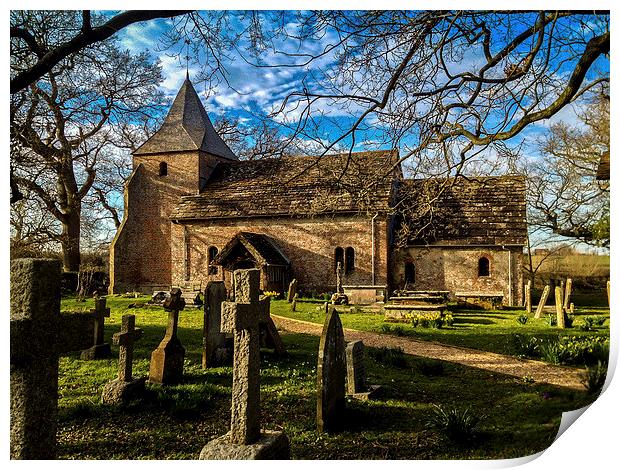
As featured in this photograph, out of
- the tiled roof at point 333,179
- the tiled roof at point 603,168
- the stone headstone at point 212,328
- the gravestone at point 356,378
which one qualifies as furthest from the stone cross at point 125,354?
the tiled roof at point 603,168

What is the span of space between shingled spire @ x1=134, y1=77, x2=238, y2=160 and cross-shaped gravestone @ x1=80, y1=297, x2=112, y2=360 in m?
1.32

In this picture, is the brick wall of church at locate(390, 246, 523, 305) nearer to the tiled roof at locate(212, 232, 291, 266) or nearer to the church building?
the church building

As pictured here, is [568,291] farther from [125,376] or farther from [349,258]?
[349,258]

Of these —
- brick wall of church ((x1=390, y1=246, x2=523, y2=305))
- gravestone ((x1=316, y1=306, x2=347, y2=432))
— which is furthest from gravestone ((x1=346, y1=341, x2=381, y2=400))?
brick wall of church ((x1=390, y1=246, x2=523, y2=305))

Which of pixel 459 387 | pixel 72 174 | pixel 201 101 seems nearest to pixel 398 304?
pixel 459 387

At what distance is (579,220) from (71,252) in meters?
3.78

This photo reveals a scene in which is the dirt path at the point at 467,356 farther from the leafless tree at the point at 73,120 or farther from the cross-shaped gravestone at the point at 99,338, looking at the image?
the leafless tree at the point at 73,120

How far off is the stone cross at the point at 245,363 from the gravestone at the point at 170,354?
1507 mm

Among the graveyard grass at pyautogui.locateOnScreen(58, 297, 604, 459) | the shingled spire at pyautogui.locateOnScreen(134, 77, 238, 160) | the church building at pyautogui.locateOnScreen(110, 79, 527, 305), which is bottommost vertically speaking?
the graveyard grass at pyautogui.locateOnScreen(58, 297, 604, 459)

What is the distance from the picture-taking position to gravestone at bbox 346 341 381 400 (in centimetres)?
351

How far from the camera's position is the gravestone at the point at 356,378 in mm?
3513

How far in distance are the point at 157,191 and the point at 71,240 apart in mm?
1230

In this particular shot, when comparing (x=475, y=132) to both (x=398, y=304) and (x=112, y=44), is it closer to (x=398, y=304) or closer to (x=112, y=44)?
(x=112, y=44)

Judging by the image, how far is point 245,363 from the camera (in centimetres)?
249
